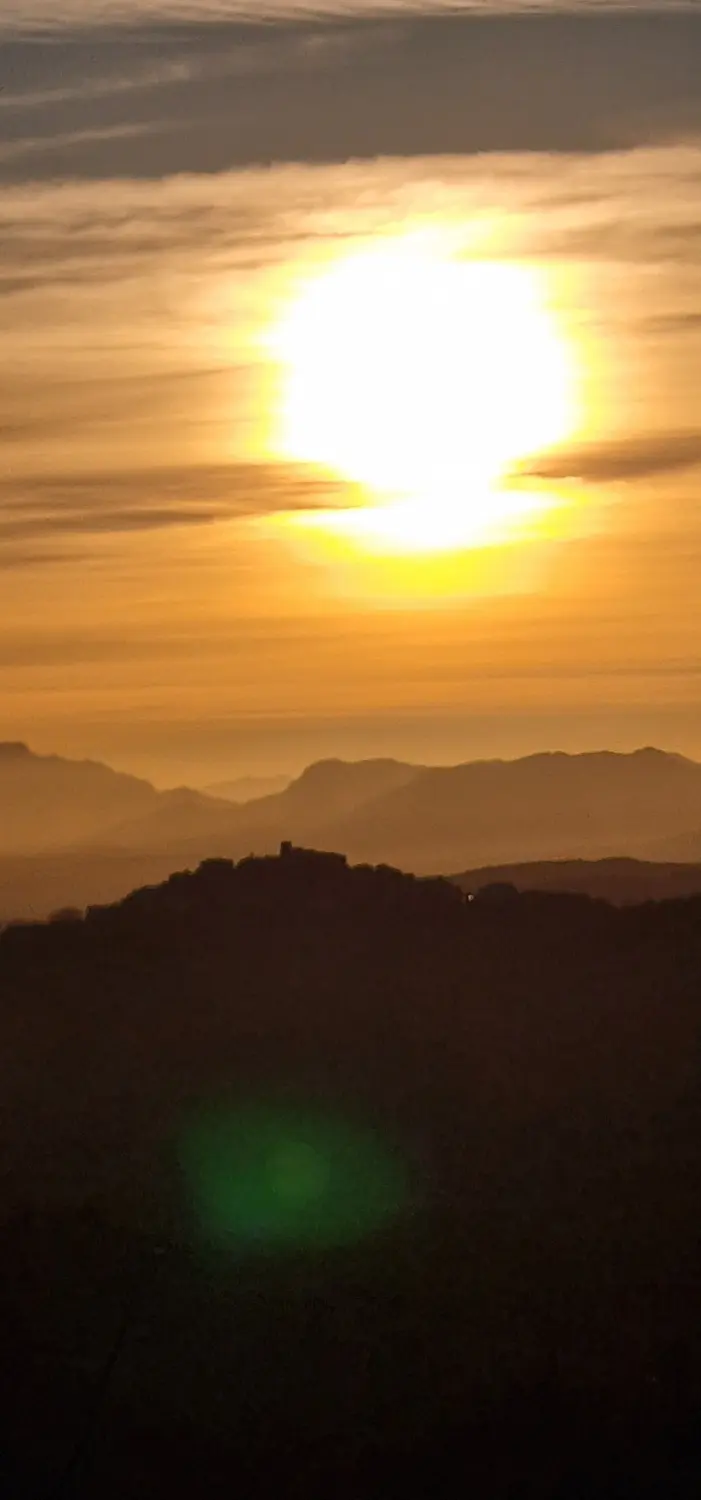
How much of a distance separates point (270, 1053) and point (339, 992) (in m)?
8.33

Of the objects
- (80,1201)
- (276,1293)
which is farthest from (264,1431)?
(80,1201)

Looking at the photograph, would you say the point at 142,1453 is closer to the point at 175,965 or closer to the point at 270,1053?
the point at 270,1053

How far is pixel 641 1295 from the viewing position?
69438 mm

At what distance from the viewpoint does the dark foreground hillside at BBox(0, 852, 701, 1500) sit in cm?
6106

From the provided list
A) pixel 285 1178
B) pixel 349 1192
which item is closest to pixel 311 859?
pixel 285 1178

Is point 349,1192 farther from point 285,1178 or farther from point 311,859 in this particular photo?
point 311,859

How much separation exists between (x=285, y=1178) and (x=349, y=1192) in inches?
127

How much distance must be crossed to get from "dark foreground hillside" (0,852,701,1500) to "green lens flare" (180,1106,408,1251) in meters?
0.20

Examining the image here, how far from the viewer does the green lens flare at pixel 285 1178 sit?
252 feet

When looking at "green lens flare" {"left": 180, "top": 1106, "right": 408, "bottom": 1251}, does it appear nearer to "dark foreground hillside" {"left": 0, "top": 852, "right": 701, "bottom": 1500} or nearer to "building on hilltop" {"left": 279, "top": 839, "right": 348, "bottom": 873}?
"dark foreground hillside" {"left": 0, "top": 852, "right": 701, "bottom": 1500}

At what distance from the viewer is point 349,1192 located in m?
81.4

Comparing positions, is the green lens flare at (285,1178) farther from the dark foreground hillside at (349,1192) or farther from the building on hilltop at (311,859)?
the building on hilltop at (311,859)

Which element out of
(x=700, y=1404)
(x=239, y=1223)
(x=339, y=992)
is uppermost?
(x=339, y=992)

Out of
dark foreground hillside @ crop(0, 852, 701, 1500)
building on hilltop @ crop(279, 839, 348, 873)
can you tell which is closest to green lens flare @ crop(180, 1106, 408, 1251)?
dark foreground hillside @ crop(0, 852, 701, 1500)
